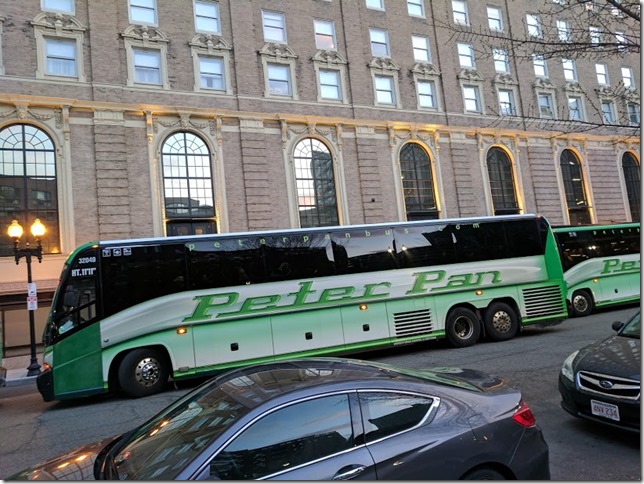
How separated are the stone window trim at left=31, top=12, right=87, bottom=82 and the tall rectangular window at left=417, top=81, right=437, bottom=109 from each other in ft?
60.8

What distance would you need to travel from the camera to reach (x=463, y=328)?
1217 centimetres

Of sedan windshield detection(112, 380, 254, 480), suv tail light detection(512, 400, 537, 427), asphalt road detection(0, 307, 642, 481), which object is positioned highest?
sedan windshield detection(112, 380, 254, 480)

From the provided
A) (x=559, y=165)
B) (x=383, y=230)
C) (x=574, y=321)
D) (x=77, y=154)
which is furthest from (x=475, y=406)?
(x=559, y=165)

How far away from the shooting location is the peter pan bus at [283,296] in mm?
8922

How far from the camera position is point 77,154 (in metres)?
19.0

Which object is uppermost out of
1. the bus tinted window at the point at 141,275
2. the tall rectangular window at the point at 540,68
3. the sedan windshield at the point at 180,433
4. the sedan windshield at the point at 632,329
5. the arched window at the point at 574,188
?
the tall rectangular window at the point at 540,68

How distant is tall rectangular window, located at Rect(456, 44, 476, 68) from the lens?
28766 millimetres

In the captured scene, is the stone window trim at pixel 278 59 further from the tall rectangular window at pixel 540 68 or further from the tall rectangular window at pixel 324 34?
the tall rectangular window at pixel 540 68

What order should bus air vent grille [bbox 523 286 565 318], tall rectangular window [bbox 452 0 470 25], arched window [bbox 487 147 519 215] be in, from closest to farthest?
bus air vent grille [bbox 523 286 565 318], arched window [bbox 487 147 519 215], tall rectangular window [bbox 452 0 470 25]

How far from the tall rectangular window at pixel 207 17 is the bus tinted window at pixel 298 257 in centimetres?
1686

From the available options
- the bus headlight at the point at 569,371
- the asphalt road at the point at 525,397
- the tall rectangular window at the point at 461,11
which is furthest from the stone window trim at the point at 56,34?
the tall rectangular window at the point at 461,11

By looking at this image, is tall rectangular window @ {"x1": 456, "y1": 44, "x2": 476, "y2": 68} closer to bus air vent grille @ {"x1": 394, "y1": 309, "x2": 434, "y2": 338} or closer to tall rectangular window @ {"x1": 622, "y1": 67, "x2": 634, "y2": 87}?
tall rectangular window @ {"x1": 622, "y1": 67, "x2": 634, "y2": 87}

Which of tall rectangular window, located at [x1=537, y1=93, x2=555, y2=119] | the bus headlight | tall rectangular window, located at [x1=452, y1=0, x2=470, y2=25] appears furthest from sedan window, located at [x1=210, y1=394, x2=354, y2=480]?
tall rectangular window, located at [x1=537, y1=93, x2=555, y2=119]

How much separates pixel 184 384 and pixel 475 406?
8619 millimetres
